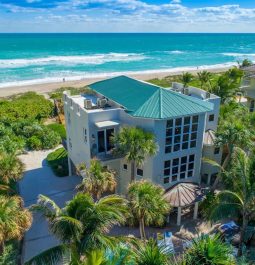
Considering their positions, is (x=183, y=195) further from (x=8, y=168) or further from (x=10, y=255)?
(x=8, y=168)

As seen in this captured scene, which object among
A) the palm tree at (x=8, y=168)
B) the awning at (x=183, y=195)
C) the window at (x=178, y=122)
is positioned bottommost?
the awning at (x=183, y=195)

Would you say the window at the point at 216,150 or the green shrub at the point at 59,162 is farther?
the green shrub at the point at 59,162

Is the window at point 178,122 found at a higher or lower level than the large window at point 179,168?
higher

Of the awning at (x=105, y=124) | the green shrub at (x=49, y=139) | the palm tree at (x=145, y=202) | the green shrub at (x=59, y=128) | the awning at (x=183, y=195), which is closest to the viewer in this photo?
the palm tree at (x=145, y=202)

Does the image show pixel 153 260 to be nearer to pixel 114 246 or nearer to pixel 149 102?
pixel 114 246

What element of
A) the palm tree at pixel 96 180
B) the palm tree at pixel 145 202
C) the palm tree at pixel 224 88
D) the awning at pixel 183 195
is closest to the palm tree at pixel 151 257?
the palm tree at pixel 145 202

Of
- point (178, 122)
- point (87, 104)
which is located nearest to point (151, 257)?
point (178, 122)

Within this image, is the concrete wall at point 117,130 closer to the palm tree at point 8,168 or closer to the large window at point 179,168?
the large window at point 179,168

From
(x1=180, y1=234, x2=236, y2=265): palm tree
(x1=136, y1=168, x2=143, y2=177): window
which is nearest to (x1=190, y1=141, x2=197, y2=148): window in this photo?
(x1=136, y1=168, x2=143, y2=177): window
